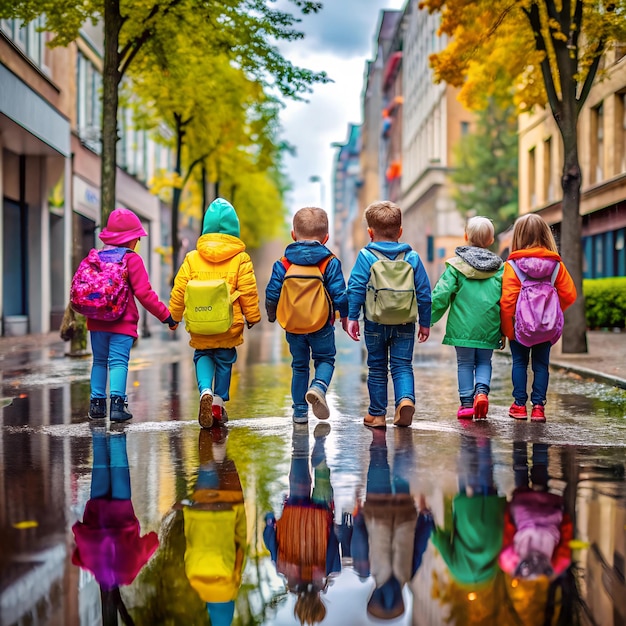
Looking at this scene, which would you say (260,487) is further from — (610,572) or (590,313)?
(590,313)

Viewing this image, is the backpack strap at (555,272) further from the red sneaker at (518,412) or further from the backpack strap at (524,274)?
the red sneaker at (518,412)

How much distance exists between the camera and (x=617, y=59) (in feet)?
86.2

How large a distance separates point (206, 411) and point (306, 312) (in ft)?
3.45

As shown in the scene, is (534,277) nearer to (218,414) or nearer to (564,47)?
(218,414)

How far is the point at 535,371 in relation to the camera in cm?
813

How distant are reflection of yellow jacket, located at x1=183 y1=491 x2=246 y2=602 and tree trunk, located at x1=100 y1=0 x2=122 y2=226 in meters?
12.6

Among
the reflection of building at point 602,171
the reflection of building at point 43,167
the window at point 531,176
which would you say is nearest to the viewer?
the reflection of building at point 43,167

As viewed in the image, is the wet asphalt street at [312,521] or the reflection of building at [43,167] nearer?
the wet asphalt street at [312,521]

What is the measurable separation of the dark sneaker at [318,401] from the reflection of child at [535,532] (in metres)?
2.21

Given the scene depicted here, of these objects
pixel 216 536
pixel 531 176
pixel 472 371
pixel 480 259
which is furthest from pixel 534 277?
pixel 531 176

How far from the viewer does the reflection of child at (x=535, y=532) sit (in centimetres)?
362

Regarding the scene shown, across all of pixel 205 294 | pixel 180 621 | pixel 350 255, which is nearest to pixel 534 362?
pixel 205 294

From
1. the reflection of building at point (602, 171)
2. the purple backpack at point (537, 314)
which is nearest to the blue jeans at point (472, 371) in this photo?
the purple backpack at point (537, 314)

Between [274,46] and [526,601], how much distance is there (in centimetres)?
1606
